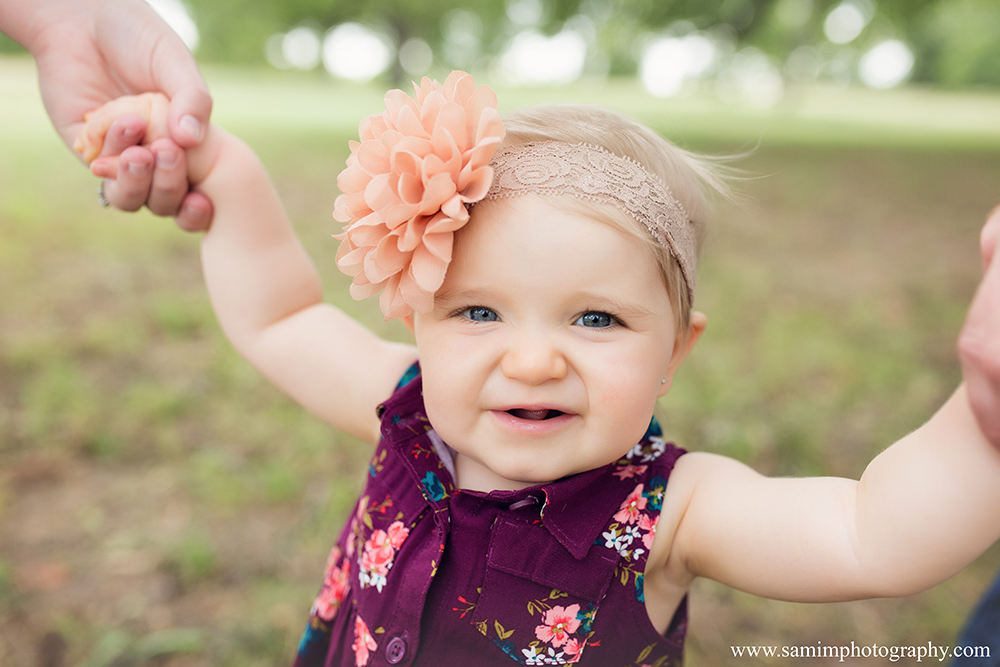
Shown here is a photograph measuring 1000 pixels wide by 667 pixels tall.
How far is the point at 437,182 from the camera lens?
1222mm

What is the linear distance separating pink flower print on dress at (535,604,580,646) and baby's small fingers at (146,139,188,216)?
1.15m

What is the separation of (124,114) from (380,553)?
104 cm

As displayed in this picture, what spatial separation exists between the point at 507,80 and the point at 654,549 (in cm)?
2690

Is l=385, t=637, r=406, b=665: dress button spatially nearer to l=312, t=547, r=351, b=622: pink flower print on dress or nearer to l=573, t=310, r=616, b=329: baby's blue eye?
l=312, t=547, r=351, b=622: pink flower print on dress

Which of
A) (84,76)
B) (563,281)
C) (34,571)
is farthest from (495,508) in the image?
(34,571)

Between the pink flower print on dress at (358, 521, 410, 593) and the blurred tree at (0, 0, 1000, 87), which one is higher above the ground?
the blurred tree at (0, 0, 1000, 87)

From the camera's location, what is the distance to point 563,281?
1.25 meters

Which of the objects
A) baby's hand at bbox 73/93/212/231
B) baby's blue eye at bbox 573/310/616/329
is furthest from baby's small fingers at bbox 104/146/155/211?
baby's blue eye at bbox 573/310/616/329

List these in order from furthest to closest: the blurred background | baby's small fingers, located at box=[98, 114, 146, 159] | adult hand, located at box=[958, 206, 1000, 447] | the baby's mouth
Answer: the blurred background, baby's small fingers, located at box=[98, 114, 146, 159], the baby's mouth, adult hand, located at box=[958, 206, 1000, 447]

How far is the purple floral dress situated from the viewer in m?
1.36

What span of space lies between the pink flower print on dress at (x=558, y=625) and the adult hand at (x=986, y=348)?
71 centimetres

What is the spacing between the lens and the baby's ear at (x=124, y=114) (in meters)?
1.63

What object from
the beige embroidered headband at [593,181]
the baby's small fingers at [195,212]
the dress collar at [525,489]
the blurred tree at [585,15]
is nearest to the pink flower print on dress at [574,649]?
the dress collar at [525,489]

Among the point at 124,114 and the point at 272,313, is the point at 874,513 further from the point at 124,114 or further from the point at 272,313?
the point at 124,114
